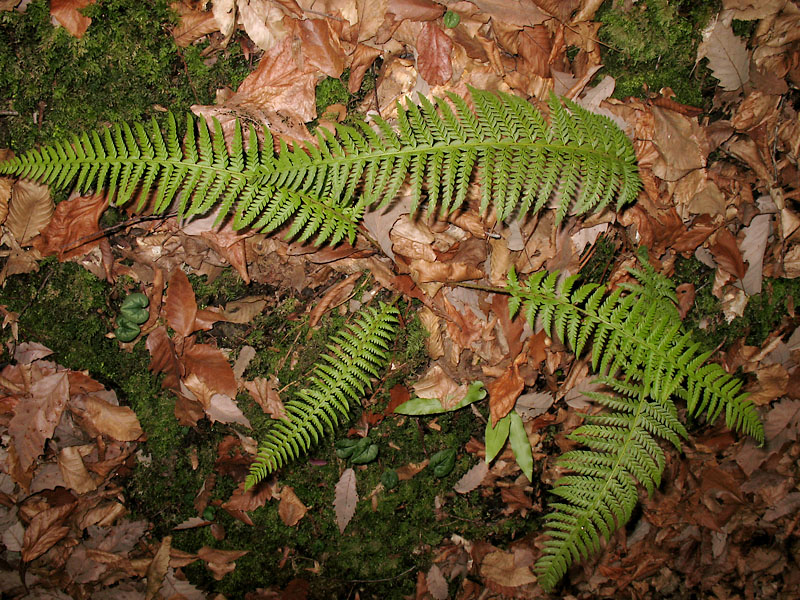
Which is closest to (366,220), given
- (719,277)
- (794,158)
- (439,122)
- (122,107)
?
(439,122)

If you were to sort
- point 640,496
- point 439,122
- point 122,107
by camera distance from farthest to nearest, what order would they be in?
1. point 640,496
2. point 122,107
3. point 439,122

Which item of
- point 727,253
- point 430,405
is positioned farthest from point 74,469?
point 727,253

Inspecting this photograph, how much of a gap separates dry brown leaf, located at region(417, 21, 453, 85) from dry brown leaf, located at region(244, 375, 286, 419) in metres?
2.20

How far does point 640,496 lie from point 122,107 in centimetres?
464

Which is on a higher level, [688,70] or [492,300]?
[688,70]

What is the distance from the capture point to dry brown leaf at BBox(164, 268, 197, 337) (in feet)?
9.69

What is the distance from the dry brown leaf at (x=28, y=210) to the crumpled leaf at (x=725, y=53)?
4247mm

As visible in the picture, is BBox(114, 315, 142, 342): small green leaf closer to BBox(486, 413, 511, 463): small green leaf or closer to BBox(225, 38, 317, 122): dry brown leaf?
BBox(225, 38, 317, 122): dry brown leaf

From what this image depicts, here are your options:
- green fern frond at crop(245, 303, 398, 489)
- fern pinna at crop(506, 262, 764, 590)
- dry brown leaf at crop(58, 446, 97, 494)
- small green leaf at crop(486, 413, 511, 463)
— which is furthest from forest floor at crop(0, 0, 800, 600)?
fern pinna at crop(506, 262, 764, 590)

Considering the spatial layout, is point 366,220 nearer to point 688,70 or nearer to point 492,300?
point 492,300

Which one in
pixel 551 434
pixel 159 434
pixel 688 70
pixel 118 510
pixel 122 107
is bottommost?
pixel 118 510

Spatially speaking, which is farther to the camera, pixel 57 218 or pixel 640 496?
pixel 640 496

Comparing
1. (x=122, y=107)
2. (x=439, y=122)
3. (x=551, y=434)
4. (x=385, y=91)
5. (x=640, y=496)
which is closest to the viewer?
(x=439, y=122)

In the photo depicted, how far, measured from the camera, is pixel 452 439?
3.29 metres
